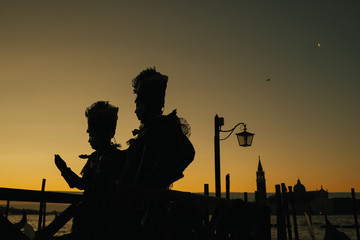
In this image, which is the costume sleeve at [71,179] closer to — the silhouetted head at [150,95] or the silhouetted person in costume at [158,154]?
the silhouetted person in costume at [158,154]

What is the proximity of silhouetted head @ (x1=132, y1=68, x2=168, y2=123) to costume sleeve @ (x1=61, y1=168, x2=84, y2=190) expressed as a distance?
88 cm

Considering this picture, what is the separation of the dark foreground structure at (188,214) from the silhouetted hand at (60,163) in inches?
12.2

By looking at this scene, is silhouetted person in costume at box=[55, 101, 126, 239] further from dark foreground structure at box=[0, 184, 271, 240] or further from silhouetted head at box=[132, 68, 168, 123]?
silhouetted head at box=[132, 68, 168, 123]

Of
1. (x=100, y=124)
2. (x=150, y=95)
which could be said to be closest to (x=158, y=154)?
(x=150, y=95)

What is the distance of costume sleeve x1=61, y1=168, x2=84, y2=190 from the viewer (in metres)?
3.20

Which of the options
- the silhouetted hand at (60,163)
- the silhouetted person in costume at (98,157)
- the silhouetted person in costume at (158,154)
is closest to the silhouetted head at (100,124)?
the silhouetted person in costume at (98,157)

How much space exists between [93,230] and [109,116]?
237 cm

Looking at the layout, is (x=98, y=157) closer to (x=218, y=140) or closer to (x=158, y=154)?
(x=158, y=154)

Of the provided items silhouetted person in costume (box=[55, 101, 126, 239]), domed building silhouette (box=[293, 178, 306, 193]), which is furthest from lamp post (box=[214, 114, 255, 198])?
domed building silhouette (box=[293, 178, 306, 193])

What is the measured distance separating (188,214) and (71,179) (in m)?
1.44

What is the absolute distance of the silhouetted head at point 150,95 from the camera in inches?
121

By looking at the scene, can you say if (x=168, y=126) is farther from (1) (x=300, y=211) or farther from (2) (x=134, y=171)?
(1) (x=300, y=211)

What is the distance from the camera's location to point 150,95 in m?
3.11

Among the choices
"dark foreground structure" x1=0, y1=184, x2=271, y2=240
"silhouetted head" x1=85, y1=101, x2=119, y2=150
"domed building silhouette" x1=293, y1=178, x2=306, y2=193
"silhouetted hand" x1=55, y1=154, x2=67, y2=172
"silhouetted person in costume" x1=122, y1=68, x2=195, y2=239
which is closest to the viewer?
"dark foreground structure" x1=0, y1=184, x2=271, y2=240
